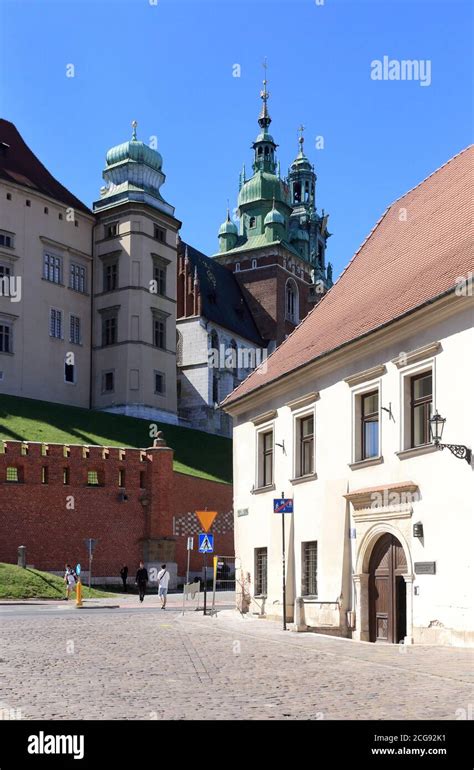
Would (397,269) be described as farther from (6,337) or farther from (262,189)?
(262,189)

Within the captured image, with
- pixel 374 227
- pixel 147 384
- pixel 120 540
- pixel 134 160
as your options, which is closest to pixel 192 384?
pixel 147 384

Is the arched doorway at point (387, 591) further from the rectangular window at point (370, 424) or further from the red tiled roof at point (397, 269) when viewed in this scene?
the red tiled roof at point (397, 269)

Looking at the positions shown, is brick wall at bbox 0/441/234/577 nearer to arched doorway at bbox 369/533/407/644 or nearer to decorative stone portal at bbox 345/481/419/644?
decorative stone portal at bbox 345/481/419/644

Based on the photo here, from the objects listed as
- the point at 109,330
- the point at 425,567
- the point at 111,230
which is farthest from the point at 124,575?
the point at 111,230

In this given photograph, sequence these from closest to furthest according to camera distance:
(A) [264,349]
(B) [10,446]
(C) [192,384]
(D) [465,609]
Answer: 1. (D) [465,609]
2. (B) [10,446]
3. (C) [192,384]
4. (A) [264,349]

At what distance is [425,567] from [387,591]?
2.03 metres

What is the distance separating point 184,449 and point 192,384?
20393 mm

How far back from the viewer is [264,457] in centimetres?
2612

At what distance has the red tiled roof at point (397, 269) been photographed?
19.0 meters

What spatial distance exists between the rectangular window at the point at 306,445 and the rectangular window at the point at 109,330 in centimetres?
4138

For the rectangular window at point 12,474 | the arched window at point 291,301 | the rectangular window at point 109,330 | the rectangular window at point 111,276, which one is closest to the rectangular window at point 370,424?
the rectangular window at point 12,474

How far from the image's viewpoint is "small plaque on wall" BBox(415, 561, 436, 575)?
17578 millimetres

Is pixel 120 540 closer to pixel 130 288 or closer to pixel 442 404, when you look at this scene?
pixel 130 288

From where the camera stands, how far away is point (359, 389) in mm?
20688
